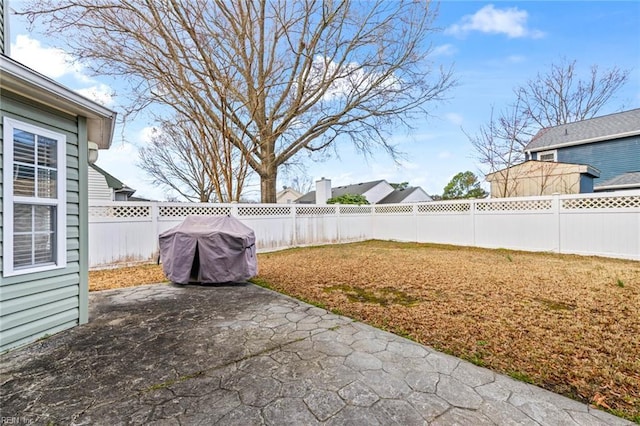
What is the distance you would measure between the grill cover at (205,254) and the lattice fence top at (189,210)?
2776 mm

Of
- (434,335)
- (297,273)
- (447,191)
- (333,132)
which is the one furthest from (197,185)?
(447,191)

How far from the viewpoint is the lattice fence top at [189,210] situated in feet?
24.4

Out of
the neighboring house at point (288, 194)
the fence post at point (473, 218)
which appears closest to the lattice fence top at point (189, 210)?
the fence post at point (473, 218)

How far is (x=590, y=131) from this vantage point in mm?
14102

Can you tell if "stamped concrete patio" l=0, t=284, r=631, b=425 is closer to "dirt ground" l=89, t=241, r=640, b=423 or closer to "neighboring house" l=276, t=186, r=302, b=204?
"dirt ground" l=89, t=241, r=640, b=423

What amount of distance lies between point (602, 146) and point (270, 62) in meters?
15.2

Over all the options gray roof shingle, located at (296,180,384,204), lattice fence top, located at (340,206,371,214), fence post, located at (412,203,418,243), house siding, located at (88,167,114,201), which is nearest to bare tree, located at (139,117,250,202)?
house siding, located at (88,167,114,201)

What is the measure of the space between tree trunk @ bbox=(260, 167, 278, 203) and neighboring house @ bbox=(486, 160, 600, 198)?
9.61m

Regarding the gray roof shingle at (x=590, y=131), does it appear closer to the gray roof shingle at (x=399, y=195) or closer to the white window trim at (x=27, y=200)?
the gray roof shingle at (x=399, y=195)

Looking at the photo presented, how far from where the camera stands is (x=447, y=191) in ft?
86.0

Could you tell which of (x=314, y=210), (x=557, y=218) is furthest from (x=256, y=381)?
(x=557, y=218)

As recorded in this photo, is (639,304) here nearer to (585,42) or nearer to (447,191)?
(585,42)

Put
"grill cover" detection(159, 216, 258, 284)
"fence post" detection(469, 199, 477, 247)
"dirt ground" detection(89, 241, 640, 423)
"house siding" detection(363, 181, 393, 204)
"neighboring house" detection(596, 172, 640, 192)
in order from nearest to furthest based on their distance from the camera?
"dirt ground" detection(89, 241, 640, 423), "grill cover" detection(159, 216, 258, 284), "fence post" detection(469, 199, 477, 247), "neighboring house" detection(596, 172, 640, 192), "house siding" detection(363, 181, 393, 204)

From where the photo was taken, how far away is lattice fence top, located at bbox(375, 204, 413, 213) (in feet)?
36.5
